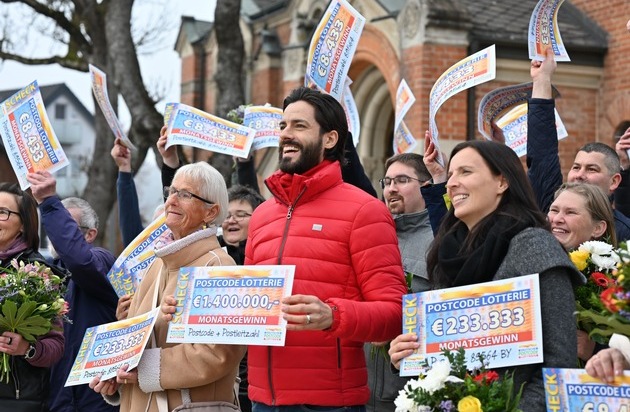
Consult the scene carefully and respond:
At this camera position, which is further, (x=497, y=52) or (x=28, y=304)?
(x=497, y=52)

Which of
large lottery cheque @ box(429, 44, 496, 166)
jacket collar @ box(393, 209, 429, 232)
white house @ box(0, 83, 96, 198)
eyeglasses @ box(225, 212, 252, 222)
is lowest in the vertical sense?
jacket collar @ box(393, 209, 429, 232)

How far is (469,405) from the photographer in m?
3.54

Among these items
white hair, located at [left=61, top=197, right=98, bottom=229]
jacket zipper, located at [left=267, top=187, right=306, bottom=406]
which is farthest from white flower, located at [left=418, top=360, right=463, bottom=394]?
white hair, located at [left=61, top=197, right=98, bottom=229]

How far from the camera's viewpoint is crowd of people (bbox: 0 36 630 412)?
3.95 m

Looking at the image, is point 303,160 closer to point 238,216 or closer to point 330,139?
point 330,139

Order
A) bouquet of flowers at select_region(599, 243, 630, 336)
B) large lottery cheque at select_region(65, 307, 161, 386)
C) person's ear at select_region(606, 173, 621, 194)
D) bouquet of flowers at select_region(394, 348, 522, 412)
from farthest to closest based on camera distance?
person's ear at select_region(606, 173, 621, 194) → large lottery cheque at select_region(65, 307, 161, 386) → bouquet of flowers at select_region(394, 348, 522, 412) → bouquet of flowers at select_region(599, 243, 630, 336)

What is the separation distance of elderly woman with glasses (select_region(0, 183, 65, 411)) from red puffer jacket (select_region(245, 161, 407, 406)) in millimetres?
1693

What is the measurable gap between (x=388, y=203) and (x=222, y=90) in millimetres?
8042

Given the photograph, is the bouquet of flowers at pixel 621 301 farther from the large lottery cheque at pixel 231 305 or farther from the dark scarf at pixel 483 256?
the large lottery cheque at pixel 231 305

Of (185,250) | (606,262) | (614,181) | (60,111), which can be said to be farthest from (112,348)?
(60,111)

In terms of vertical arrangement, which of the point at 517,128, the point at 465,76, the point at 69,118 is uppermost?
the point at 69,118

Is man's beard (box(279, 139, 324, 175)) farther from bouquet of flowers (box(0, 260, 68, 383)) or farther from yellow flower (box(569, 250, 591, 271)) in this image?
bouquet of flowers (box(0, 260, 68, 383))

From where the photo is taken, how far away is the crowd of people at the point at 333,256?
3.95 m

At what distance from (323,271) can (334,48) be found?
2145mm
